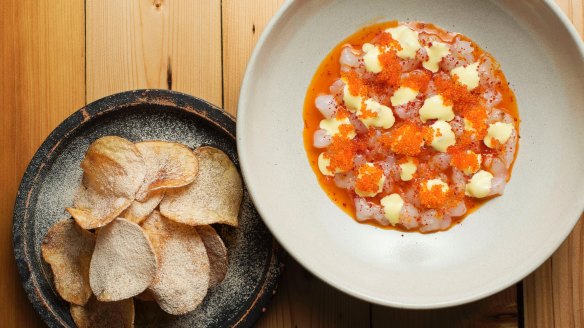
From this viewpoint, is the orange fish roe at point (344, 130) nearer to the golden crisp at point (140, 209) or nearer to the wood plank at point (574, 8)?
the golden crisp at point (140, 209)

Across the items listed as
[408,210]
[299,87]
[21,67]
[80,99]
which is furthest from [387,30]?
[21,67]

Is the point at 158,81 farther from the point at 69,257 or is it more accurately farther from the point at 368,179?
the point at 368,179

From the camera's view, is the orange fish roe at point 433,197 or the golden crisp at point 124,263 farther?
the orange fish roe at point 433,197

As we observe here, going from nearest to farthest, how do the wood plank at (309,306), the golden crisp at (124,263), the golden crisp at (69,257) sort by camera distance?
the golden crisp at (124,263), the golden crisp at (69,257), the wood plank at (309,306)

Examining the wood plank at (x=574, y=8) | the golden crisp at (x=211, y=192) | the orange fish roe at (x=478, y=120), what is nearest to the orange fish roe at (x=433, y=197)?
the orange fish roe at (x=478, y=120)

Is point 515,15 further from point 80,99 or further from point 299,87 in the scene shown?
point 80,99

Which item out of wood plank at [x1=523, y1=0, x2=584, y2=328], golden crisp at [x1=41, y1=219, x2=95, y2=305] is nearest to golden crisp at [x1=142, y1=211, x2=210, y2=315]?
golden crisp at [x1=41, y1=219, x2=95, y2=305]

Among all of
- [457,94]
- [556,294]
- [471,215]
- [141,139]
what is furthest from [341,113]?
[556,294]
